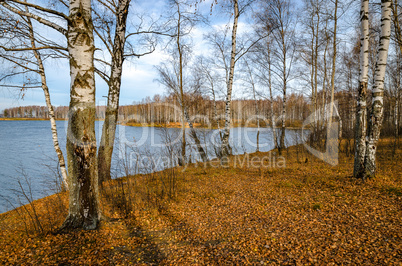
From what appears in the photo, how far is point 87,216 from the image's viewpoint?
3.54 m

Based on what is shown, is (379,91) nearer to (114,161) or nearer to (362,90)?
(362,90)

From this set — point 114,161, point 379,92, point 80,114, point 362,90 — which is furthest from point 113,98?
point 379,92

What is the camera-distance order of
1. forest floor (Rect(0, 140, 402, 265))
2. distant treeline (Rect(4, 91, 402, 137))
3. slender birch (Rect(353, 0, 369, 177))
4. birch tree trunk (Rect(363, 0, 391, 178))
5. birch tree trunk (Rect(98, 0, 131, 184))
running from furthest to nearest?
distant treeline (Rect(4, 91, 402, 137)), birch tree trunk (Rect(98, 0, 131, 184)), slender birch (Rect(353, 0, 369, 177)), birch tree trunk (Rect(363, 0, 391, 178)), forest floor (Rect(0, 140, 402, 265))

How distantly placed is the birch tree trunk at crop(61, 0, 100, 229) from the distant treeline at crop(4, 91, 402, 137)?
199cm

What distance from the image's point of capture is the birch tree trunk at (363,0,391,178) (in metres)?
5.24

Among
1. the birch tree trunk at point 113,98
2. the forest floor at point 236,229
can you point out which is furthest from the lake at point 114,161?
the forest floor at point 236,229

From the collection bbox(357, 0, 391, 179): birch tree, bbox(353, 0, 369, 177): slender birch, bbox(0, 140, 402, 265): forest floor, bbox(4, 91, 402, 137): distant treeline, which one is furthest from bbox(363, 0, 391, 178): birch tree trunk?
bbox(4, 91, 402, 137): distant treeline

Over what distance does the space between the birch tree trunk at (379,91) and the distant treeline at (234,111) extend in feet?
20.0

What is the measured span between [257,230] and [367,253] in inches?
60.6

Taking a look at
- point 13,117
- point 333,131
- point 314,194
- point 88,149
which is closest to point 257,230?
point 314,194

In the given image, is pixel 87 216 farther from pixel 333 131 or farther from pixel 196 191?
pixel 333 131

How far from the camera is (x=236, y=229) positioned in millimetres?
3779

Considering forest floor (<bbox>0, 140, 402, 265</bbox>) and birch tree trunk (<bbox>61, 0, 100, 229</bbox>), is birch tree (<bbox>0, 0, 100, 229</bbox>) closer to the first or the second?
birch tree trunk (<bbox>61, 0, 100, 229</bbox>)

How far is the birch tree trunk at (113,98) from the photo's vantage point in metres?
6.46
